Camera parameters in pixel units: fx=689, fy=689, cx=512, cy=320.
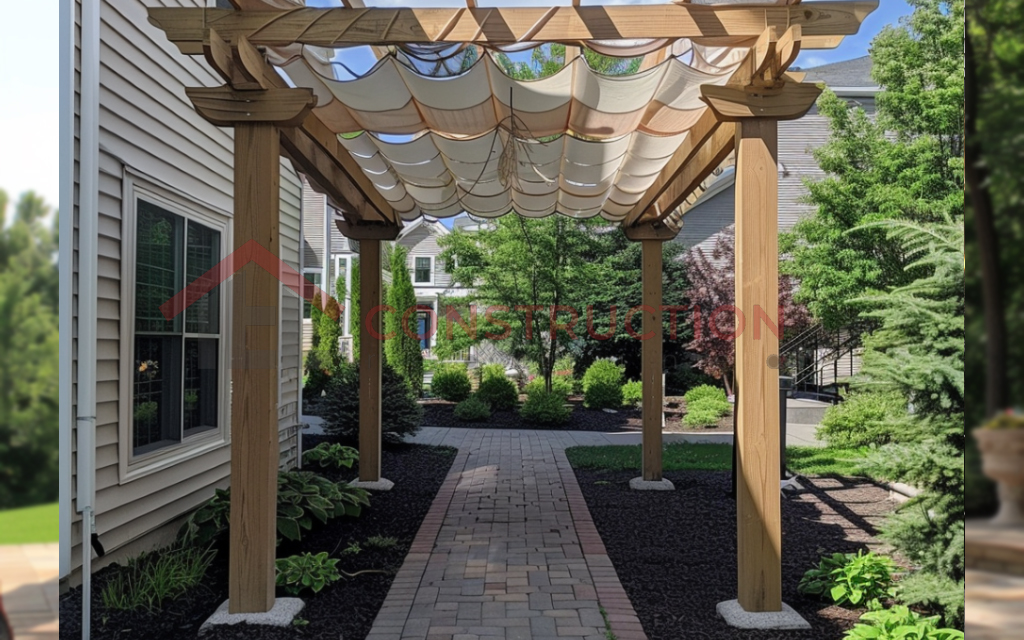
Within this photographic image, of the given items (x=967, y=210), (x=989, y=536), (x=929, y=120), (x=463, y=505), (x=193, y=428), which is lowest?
(x=463, y=505)

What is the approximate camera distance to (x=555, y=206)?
8.03m

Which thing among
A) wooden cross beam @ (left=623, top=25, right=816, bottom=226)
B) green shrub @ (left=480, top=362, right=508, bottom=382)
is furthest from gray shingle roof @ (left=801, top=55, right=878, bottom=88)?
wooden cross beam @ (left=623, top=25, right=816, bottom=226)

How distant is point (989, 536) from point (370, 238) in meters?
7.14

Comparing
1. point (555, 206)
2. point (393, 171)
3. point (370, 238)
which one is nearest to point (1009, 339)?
point (393, 171)

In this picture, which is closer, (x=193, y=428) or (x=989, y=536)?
(x=989, y=536)

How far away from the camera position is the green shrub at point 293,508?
15.9 ft

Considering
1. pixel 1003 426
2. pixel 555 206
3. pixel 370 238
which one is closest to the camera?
pixel 1003 426

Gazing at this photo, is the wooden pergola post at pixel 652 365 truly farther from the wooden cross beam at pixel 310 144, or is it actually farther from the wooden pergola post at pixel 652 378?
the wooden cross beam at pixel 310 144

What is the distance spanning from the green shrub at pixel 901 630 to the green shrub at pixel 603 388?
38.8ft

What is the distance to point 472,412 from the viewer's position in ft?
44.9

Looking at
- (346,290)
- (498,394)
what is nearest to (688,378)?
(498,394)

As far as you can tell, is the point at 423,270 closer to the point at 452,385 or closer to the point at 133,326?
the point at 452,385

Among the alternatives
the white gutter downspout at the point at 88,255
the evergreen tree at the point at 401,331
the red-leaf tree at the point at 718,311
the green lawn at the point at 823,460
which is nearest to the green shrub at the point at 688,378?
the red-leaf tree at the point at 718,311

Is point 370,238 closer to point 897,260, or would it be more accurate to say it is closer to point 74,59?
point 74,59
